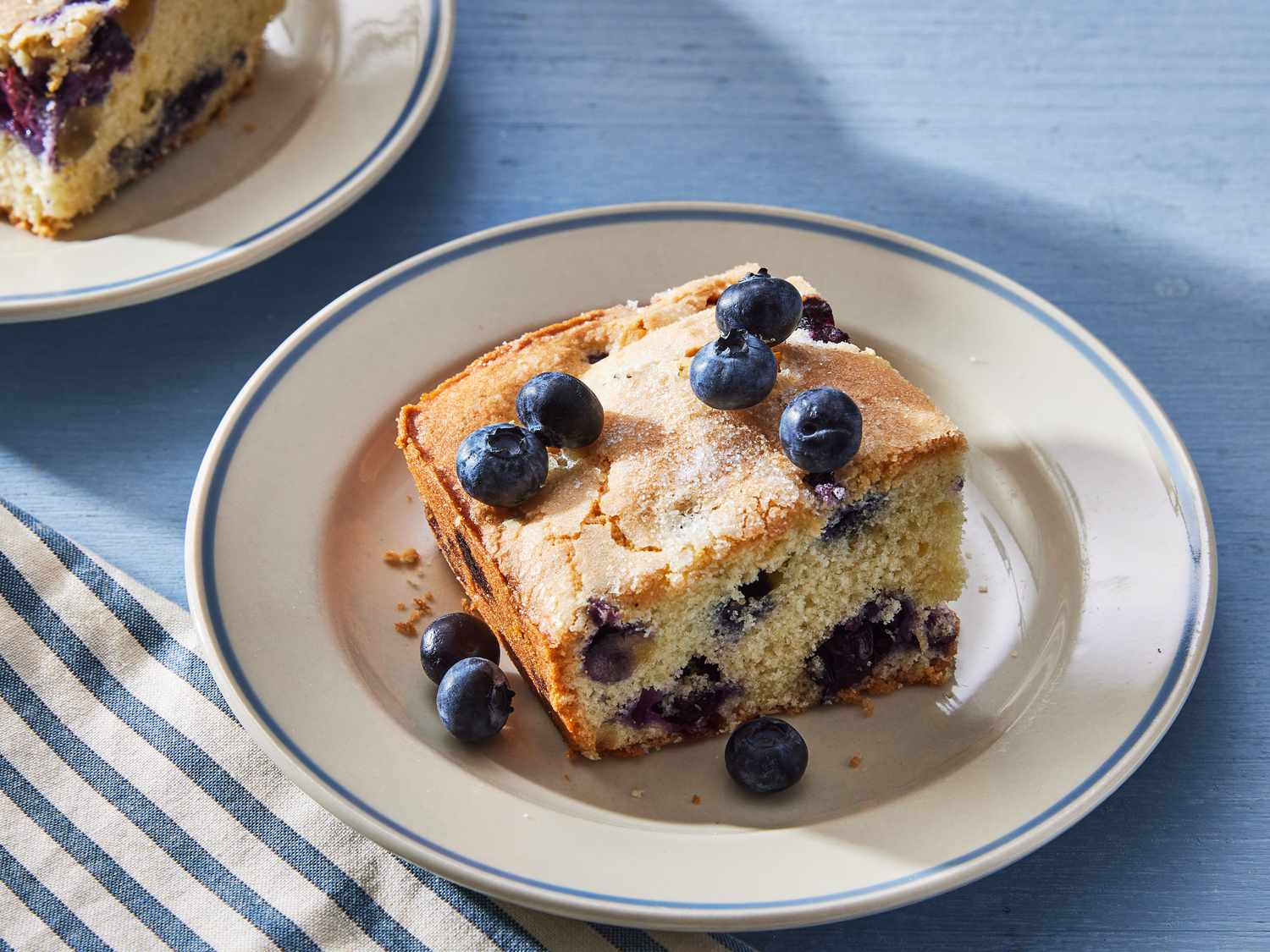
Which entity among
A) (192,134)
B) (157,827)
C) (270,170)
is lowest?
(157,827)

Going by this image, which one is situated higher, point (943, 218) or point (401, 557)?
point (943, 218)

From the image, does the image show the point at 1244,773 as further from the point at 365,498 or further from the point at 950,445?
the point at 365,498

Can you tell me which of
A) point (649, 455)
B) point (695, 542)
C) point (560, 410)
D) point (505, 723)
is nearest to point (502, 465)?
point (560, 410)

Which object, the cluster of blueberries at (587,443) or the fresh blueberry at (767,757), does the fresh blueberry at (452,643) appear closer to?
the cluster of blueberries at (587,443)

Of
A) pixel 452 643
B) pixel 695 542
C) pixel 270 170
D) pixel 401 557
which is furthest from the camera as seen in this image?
pixel 270 170

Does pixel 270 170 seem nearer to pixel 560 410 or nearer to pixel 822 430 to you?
pixel 560 410

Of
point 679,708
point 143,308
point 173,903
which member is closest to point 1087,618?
point 679,708
